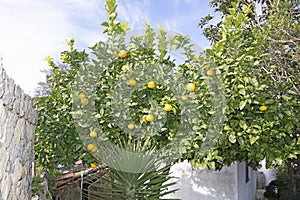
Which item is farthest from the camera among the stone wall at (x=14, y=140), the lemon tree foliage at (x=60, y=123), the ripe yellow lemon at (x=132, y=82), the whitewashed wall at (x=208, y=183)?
the whitewashed wall at (x=208, y=183)

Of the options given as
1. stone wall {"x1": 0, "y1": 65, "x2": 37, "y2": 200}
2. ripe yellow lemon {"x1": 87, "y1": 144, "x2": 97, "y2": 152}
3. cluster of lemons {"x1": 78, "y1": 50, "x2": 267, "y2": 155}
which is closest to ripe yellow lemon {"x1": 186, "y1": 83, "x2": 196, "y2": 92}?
cluster of lemons {"x1": 78, "y1": 50, "x2": 267, "y2": 155}

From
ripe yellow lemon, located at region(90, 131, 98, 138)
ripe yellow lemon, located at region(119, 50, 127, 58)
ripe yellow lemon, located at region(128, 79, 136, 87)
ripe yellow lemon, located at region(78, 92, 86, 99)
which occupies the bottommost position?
ripe yellow lemon, located at region(90, 131, 98, 138)

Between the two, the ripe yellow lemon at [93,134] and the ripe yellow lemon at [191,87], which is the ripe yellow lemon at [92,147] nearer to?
the ripe yellow lemon at [93,134]

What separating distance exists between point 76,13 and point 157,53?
2.16 m

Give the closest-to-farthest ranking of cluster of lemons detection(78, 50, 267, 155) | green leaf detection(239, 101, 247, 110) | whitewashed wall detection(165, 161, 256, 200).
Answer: green leaf detection(239, 101, 247, 110)
cluster of lemons detection(78, 50, 267, 155)
whitewashed wall detection(165, 161, 256, 200)

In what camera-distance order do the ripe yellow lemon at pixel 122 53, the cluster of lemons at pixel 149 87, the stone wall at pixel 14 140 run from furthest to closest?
the ripe yellow lemon at pixel 122 53
the cluster of lemons at pixel 149 87
the stone wall at pixel 14 140

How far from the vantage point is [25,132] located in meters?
2.88

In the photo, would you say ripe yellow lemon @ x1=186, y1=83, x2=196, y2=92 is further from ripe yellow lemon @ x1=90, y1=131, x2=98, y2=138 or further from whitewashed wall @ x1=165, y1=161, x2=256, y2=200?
whitewashed wall @ x1=165, y1=161, x2=256, y2=200

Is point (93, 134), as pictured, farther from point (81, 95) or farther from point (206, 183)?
point (206, 183)

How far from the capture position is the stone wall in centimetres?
229

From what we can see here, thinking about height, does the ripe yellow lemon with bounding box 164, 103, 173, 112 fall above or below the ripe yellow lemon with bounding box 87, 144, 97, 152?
above

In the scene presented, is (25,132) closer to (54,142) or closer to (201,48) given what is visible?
(54,142)

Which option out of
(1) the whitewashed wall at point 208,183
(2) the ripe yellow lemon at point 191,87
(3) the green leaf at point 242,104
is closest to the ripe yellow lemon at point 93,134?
(2) the ripe yellow lemon at point 191,87

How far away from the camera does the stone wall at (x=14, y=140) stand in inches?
90.1
